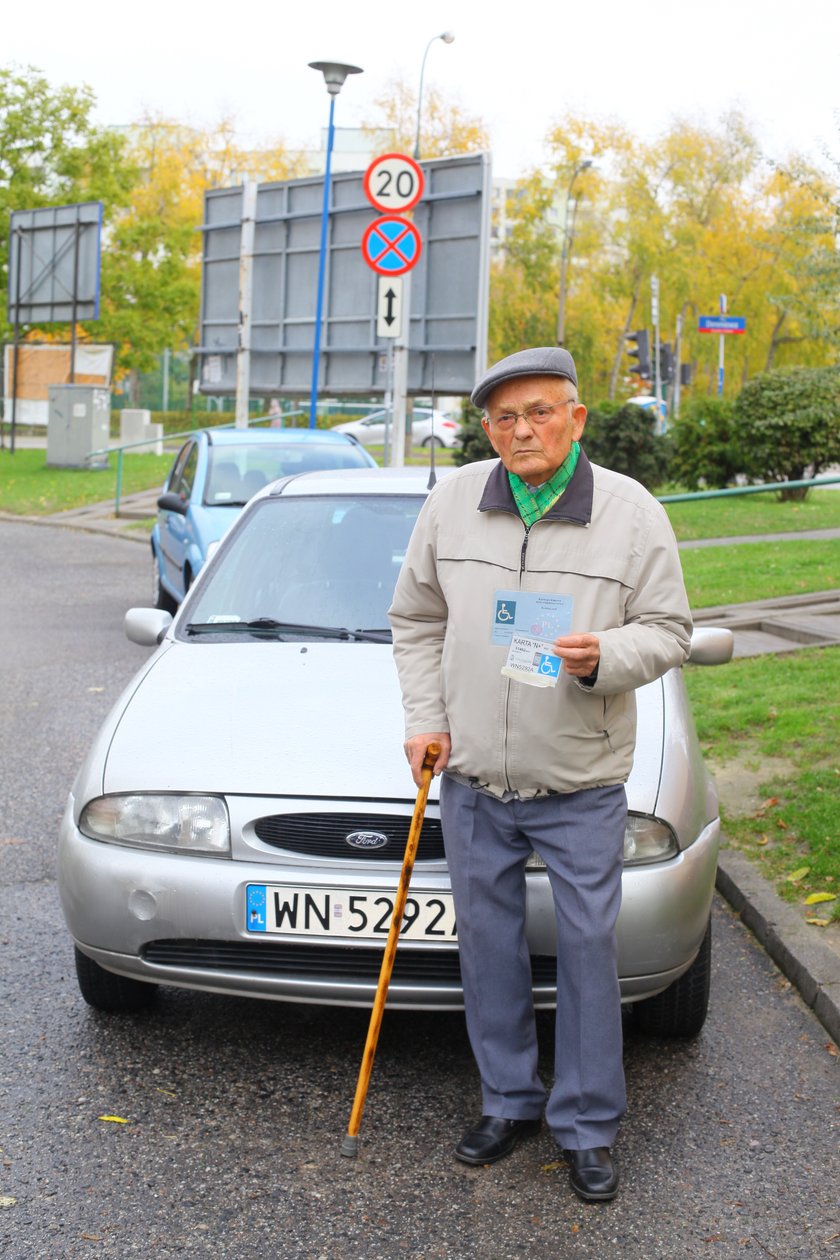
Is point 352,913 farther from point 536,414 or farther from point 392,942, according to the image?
point 536,414

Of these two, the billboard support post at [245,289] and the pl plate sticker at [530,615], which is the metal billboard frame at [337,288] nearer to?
the billboard support post at [245,289]

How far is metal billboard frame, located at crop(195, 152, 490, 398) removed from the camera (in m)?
17.3

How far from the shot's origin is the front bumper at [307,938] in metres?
3.69

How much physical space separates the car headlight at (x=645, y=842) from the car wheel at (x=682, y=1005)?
0.40 metres

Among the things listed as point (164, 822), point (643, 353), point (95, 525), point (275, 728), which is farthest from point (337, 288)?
point (643, 353)

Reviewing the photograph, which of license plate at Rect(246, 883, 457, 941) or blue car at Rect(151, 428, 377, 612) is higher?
blue car at Rect(151, 428, 377, 612)

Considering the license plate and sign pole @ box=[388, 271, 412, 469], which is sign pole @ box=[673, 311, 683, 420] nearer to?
sign pole @ box=[388, 271, 412, 469]

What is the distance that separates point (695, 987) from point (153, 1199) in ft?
5.30

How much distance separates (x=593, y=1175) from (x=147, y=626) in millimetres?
2636

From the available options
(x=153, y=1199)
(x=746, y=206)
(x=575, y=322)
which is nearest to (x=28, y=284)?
(x=575, y=322)

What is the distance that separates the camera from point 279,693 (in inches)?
174

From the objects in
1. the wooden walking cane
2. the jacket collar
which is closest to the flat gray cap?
the jacket collar

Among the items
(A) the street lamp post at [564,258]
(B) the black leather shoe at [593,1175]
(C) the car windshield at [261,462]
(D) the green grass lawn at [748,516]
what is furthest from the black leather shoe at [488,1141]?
(A) the street lamp post at [564,258]

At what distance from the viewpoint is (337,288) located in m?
19.9
